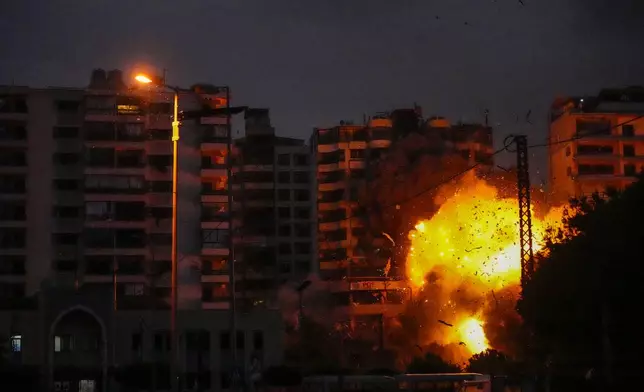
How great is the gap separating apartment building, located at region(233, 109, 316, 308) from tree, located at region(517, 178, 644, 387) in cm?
5160

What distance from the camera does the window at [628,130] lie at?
314ft

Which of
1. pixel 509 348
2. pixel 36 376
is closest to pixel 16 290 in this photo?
pixel 36 376

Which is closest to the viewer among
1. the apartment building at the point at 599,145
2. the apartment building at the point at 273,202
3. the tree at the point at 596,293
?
the tree at the point at 596,293

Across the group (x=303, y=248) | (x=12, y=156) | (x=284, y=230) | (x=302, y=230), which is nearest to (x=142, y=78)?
(x=12, y=156)

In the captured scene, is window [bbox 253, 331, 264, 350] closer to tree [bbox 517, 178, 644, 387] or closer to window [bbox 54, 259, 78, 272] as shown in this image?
window [bbox 54, 259, 78, 272]

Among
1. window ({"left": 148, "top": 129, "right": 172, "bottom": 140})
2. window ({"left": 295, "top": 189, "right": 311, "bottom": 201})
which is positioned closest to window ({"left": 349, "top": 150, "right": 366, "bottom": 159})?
window ({"left": 295, "top": 189, "right": 311, "bottom": 201})

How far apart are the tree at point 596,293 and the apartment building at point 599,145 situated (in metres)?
50.0

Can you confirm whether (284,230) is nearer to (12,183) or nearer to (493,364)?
(12,183)

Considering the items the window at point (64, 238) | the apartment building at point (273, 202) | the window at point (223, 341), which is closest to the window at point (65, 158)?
the window at point (64, 238)

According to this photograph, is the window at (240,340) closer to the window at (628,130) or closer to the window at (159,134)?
the window at (159,134)

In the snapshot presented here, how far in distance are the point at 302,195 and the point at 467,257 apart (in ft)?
121

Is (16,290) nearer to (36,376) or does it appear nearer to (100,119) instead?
(100,119)

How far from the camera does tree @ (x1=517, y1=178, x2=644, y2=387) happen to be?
39156 mm

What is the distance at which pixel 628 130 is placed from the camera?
316ft
